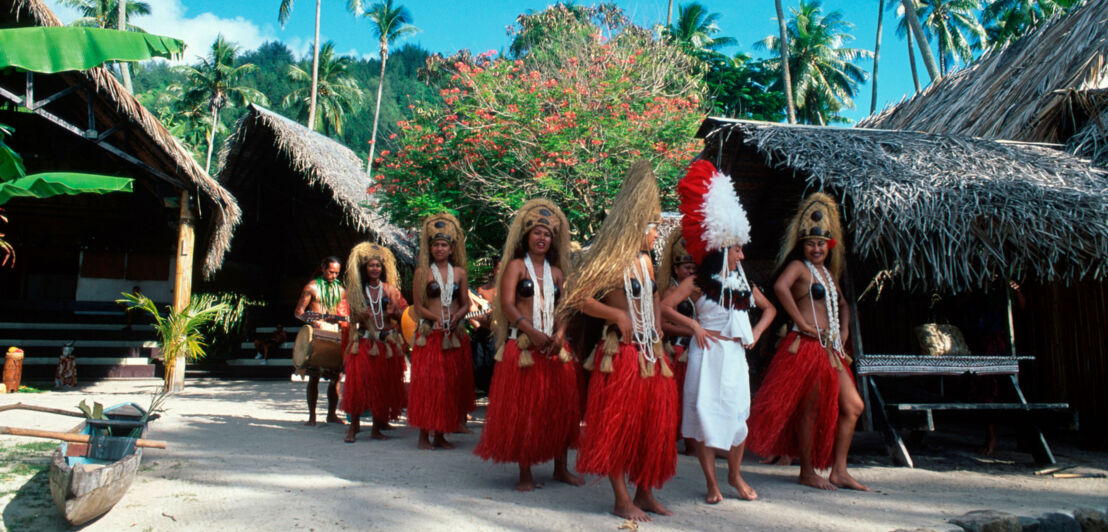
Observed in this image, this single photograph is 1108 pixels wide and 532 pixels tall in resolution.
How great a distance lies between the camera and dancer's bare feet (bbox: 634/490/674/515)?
343cm

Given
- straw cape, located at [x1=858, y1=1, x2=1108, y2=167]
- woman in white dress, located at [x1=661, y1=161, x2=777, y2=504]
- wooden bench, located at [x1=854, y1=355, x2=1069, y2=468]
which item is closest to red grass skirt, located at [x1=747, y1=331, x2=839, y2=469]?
woman in white dress, located at [x1=661, y1=161, x2=777, y2=504]

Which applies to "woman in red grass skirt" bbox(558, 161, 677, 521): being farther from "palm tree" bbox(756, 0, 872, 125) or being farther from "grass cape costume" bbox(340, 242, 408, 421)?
Answer: "palm tree" bbox(756, 0, 872, 125)

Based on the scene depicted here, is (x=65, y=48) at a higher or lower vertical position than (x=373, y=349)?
higher

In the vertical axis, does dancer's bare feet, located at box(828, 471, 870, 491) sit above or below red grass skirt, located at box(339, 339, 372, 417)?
below

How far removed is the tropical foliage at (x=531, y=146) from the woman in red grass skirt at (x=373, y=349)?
4486mm

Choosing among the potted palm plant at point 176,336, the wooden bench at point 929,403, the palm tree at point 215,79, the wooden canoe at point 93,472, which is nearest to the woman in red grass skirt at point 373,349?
the wooden canoe at point 93,472

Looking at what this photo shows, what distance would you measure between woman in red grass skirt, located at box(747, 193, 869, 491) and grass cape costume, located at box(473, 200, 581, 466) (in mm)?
1264

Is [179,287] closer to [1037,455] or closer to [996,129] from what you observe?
[1037,455]

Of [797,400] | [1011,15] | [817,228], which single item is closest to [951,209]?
[817,228]

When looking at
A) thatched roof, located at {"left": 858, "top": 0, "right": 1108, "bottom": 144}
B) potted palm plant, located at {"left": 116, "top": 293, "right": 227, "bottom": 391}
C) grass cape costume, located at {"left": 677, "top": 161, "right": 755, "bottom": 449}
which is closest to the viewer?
grass cape costume, located at {"left": 677, "top": 161, "right": 755, "bottom": 449}

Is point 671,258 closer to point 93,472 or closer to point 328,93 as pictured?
point 93,472

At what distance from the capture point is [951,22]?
102 feet

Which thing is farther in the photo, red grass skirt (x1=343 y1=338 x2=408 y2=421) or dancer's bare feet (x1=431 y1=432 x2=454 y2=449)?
red grass skirt (x1=343 y1=338 x2=408 y2=421)

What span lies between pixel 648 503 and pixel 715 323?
1.03 metres
